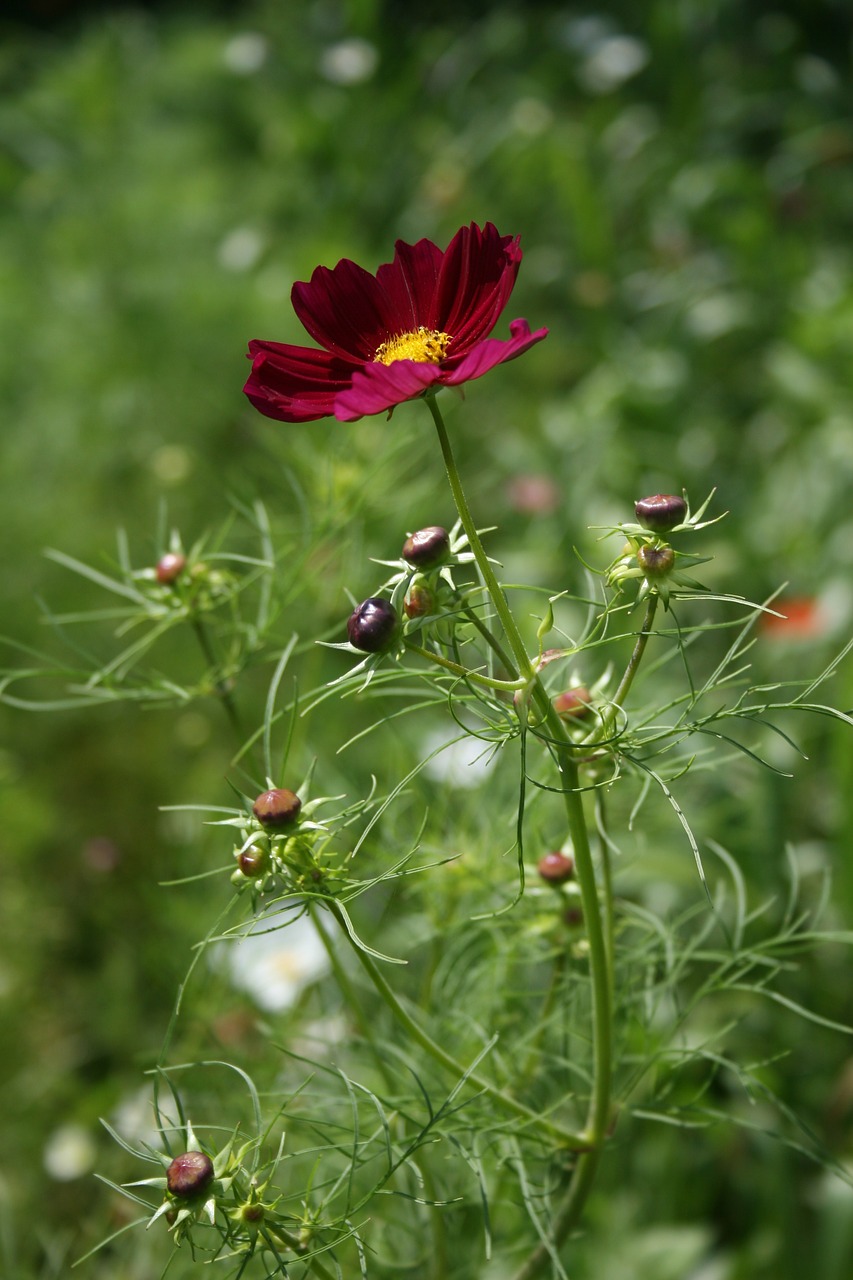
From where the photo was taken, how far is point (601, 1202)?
909 millimetres

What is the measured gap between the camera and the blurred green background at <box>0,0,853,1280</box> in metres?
1.01

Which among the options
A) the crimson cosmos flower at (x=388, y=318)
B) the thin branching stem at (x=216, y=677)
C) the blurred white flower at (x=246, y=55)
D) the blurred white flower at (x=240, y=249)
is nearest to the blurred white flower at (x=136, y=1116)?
the thin branching stem at (x=216, y=677)

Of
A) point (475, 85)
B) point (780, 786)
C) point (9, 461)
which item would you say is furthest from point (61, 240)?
point (780, 786)

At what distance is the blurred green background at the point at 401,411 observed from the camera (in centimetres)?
101

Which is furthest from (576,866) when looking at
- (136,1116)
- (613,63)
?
(613,63)

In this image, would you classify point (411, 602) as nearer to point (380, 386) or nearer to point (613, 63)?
point (380, 386)

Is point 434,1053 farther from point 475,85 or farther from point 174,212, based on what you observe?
point 475,85

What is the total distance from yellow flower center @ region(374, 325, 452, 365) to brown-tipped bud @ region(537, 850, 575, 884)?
23 centimetres

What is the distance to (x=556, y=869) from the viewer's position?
1.76 ft

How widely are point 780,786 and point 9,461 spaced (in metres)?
1.10

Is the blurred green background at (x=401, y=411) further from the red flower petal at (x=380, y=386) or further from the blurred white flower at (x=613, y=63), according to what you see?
the red flower petal at (x=380, y=386)

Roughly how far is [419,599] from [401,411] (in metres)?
0.81

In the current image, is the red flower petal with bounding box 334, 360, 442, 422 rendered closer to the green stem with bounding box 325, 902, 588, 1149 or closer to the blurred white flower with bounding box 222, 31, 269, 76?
the green stem with bounding box 325, 902, 588, 1149

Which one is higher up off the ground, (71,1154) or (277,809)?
(277,809)
